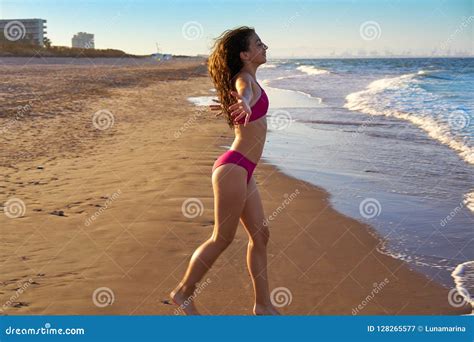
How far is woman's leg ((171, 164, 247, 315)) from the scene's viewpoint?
3.75m

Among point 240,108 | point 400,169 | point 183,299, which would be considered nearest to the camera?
point 240,108

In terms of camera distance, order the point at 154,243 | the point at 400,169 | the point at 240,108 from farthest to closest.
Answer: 1. the point at 400,169
2. the point at 154,243
3. the point at 240,108

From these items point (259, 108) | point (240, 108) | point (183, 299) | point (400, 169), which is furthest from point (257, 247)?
point (400, 169)

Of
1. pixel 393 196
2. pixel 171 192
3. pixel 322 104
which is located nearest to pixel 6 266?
pixel 171 192

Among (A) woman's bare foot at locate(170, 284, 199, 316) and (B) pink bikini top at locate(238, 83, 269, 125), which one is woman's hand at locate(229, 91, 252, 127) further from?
(A) woman's bare foot at locate(170, 284, 199, 316)

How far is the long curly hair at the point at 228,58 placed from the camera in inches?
148

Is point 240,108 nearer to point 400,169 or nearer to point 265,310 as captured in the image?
point 265,310

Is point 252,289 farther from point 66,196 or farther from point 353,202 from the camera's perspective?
point 66,196

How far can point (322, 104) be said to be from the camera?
802 inches

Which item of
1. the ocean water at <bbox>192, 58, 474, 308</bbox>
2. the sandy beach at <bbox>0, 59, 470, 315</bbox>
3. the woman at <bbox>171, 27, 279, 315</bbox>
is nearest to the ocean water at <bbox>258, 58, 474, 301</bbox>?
the ocean water at <bbox>192, 58, 474, 308</bbox>

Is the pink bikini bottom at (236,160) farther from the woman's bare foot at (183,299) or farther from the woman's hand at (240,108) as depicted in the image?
the woman's bare foot at (183,299)

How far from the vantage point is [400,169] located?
29.0 feet

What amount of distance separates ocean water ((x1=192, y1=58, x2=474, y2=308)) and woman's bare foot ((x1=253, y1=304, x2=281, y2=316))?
1.45 metres

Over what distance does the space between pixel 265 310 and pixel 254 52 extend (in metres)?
1.73
